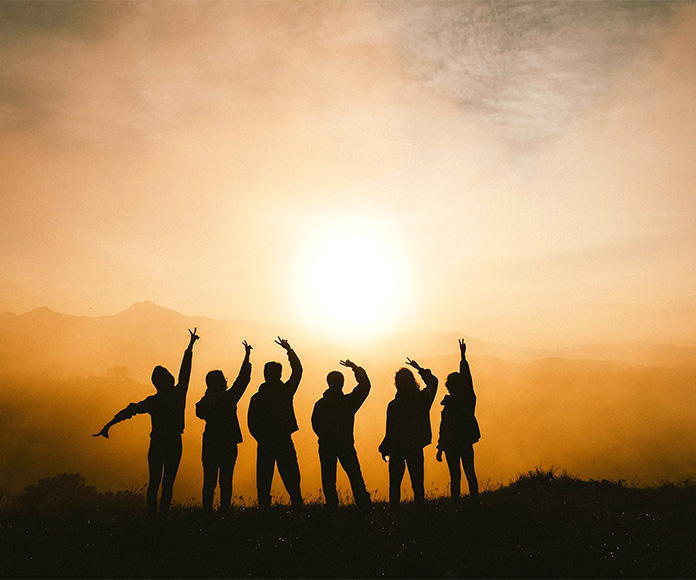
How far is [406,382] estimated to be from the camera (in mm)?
9383

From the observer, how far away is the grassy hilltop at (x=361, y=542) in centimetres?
603

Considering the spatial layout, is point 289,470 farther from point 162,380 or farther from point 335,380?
point 162,380

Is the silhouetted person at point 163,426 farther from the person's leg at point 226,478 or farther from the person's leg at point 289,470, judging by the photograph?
the person's leg at point 289,470

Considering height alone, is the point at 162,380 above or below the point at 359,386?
above

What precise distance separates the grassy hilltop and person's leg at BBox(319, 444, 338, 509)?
29cm

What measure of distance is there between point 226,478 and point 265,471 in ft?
2.43

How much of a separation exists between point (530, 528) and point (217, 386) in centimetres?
613

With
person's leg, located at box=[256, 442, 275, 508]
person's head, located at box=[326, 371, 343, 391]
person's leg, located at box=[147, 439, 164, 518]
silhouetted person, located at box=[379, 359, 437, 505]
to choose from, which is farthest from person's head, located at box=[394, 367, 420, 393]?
person's leg, located at box=[147, 439, 164, 518]

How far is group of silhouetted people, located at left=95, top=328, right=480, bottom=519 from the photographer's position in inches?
338

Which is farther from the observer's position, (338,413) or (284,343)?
(338,413)

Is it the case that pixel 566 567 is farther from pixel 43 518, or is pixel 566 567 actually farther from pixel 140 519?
pixel 43 518

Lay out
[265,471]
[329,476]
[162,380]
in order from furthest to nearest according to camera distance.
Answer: [329,476]
[265,471]
[162,380]

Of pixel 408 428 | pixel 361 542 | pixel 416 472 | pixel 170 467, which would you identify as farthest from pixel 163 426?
pixel 416 472

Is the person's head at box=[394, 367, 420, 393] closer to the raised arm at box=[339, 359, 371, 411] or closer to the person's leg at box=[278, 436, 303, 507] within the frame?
the raised arm at box=[339, 359, 371, 411]
